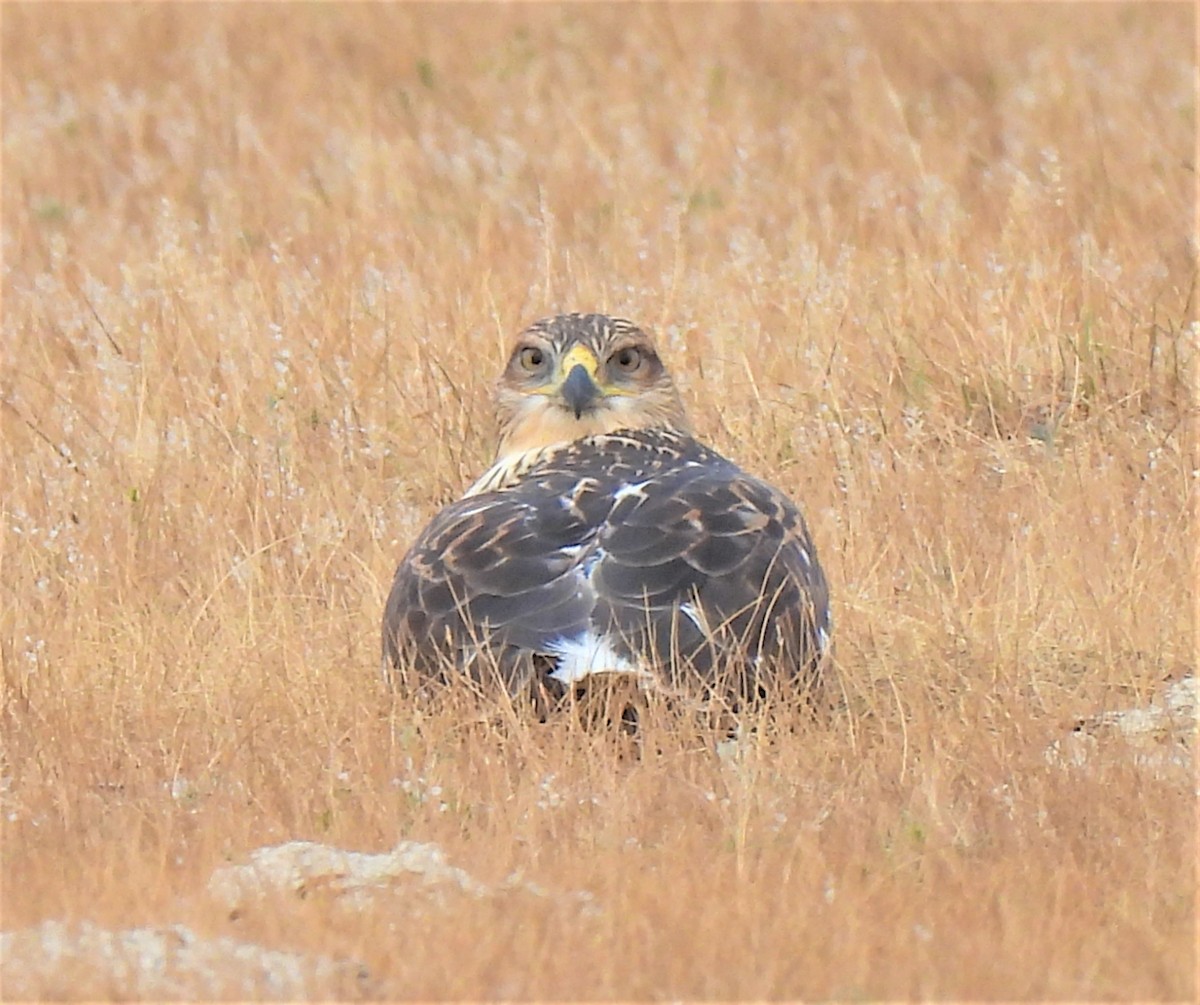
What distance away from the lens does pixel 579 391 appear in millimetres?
6812

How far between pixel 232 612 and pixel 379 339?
243 cm

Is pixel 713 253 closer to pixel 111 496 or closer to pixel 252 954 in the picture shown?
pixel 111 496

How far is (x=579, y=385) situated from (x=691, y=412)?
70.4 inches

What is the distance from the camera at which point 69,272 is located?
10.8 m

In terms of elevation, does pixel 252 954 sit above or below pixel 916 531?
below

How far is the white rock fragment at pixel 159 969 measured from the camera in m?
4.24

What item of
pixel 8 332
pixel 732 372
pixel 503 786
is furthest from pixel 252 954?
pixel 8 332

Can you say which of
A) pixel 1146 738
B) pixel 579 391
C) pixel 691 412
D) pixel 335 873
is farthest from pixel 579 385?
pixel 335 873

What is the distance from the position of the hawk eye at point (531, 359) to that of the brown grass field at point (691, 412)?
758 mm

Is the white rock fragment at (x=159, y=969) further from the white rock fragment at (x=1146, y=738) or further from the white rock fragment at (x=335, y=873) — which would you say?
the white rock fragment at (x=1146, y=738)

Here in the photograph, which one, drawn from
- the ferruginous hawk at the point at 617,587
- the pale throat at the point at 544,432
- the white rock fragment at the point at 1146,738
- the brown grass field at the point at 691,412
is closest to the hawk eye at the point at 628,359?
the pale throat at the point at 544,432

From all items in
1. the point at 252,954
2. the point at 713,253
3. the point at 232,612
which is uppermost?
the point at 713,253

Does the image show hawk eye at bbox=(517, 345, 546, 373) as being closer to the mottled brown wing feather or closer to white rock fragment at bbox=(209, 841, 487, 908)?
the mottled brown wing feather

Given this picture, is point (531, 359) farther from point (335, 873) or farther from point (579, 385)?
point (335, 873)
